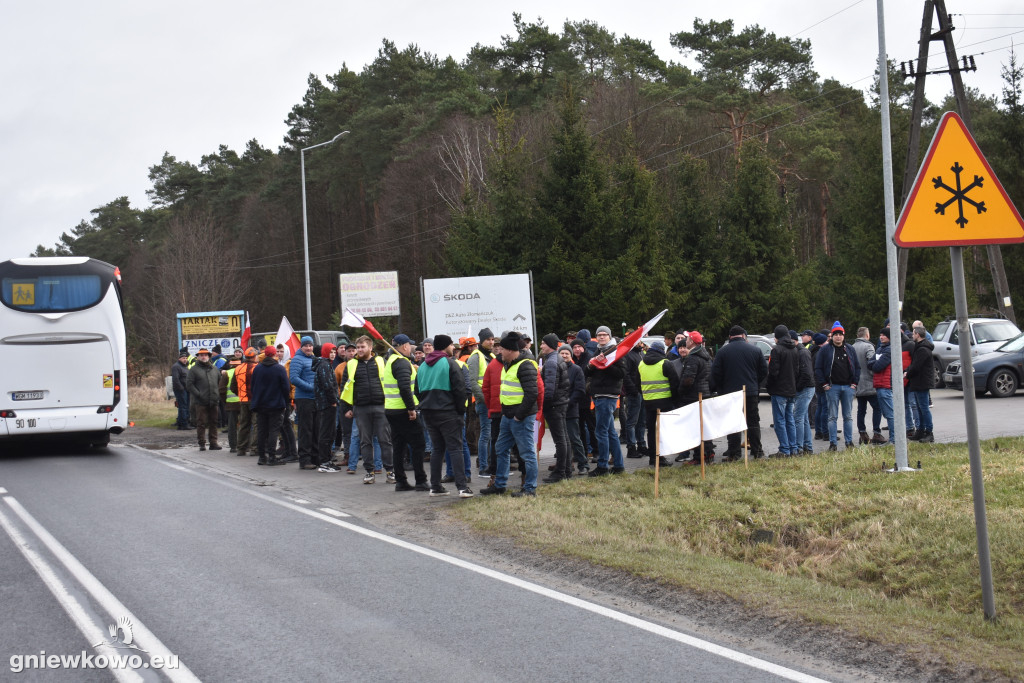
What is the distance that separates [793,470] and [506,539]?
16.5 feet

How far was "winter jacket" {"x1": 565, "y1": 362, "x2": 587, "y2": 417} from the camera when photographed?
14.1 m

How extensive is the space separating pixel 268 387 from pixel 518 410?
6290mm

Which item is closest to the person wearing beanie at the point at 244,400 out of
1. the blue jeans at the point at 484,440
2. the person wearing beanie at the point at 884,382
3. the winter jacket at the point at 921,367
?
the blue jeans at the point at 484,440

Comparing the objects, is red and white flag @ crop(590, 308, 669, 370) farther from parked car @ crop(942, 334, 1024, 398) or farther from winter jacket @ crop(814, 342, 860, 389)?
parked car @ crop(942, 334, 1024, 398)

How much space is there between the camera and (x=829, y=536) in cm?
1060

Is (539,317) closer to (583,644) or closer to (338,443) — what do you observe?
(338,443)

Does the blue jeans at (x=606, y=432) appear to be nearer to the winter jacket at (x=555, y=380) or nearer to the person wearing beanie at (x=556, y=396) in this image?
the person wearing beanie at (x=556, y=396)

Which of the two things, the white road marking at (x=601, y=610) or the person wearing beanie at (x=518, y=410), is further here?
the person wearing beanie at (x=518, y=410)

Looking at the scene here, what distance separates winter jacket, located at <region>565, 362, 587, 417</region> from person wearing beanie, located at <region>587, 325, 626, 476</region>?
0.15 meters

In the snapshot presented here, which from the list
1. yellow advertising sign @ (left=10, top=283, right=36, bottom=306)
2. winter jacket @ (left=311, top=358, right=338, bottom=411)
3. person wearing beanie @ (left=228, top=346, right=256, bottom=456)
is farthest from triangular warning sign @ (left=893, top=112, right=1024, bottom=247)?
yellow advertising sign @ (left=10, top=283, right=36, bottom=306)

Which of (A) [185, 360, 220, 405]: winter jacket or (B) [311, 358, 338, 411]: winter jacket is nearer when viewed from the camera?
(B) [311, 358, 338, 411]: winter jacket

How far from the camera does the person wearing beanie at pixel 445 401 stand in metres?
12.5

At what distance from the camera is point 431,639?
6594 mm

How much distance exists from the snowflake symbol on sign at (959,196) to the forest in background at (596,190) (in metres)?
22.4
